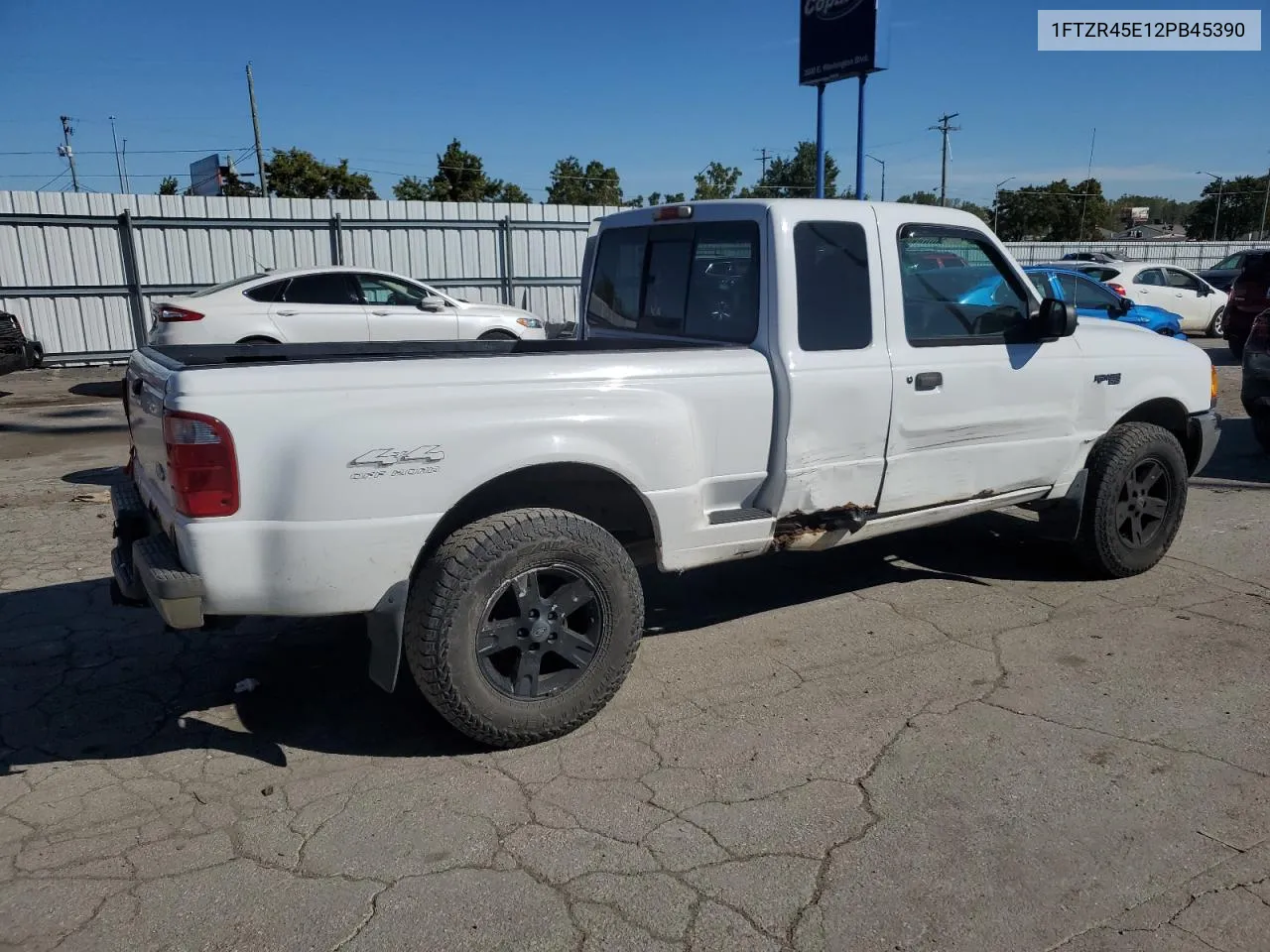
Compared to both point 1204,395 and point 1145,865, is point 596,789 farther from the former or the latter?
point 1204,395

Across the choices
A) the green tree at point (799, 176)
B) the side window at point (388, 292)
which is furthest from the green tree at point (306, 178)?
the side window at point (388, 292)

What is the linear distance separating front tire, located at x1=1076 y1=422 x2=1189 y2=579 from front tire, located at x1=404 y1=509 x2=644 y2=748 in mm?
2907

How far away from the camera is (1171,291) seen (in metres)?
19.2

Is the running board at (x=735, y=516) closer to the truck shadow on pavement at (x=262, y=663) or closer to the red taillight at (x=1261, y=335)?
the truck shadow on pavement at (x=262, y=663)

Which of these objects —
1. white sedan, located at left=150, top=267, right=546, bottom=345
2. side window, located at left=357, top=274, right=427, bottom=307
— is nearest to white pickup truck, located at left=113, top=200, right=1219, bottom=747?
white sedan, located at left=150, top=267, right=546, bottom=345

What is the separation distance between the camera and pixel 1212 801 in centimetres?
334

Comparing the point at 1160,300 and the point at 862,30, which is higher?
the point at 862,30

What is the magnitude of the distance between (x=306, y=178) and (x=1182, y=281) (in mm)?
32221

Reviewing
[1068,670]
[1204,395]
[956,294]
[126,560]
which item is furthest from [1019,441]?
[126,560]

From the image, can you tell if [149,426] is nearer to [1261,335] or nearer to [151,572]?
[151,572]

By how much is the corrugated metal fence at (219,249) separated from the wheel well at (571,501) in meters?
13.8

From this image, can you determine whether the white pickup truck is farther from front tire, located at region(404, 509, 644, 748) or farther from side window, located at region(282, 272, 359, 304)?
side window, located at region(282, 272, 359, 304)

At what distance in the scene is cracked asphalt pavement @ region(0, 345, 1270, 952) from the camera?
2766 millimetres

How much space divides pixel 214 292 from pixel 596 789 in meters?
9.82
